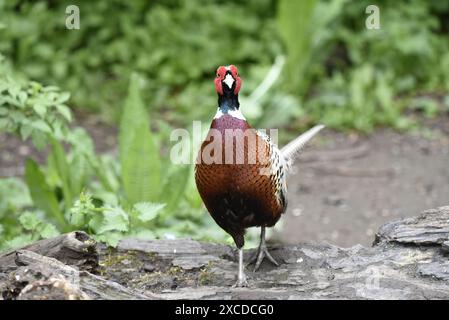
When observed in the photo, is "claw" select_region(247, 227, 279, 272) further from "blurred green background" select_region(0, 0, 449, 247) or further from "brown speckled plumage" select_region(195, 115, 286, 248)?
"blurred green background" select_region(0, 0, 449, 247)

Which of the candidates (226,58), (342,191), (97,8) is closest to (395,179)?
(342,191)

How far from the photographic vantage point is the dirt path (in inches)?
224

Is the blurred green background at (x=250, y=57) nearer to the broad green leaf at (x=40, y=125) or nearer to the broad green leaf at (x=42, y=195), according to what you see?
the broad green leaf at (x=42, y=195)

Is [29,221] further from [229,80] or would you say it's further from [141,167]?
[229,80]

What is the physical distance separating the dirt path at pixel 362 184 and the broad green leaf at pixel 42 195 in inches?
65.3

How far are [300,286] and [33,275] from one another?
1.11m

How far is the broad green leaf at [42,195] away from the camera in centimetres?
447

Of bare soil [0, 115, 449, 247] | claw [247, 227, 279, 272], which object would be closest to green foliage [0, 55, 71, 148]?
claw [247, 227, 279, 272]

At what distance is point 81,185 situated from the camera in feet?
15.3

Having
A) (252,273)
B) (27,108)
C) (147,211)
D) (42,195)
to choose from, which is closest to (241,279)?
(252,273)

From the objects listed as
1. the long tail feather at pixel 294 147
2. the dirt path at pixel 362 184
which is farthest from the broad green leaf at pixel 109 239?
the dirt path at pixel 362 184

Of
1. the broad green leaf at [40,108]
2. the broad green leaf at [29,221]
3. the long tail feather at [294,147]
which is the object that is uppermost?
the broad green leaf at [40,108]
